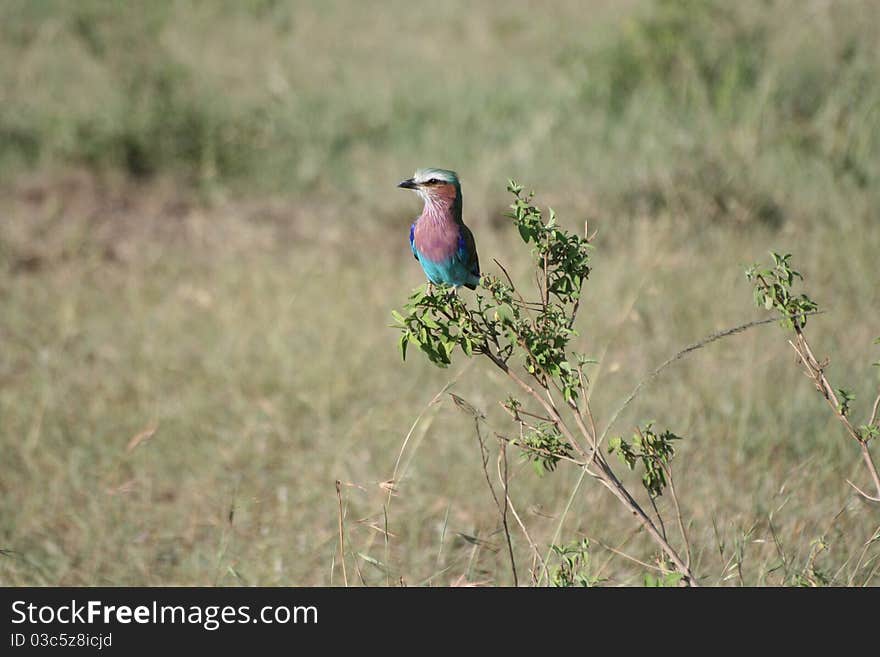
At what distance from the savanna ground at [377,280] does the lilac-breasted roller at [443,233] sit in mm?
588

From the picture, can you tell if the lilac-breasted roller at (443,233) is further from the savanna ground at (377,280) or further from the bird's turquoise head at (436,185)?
the savanna ground at (377,280)

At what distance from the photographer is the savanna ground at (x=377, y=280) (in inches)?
128

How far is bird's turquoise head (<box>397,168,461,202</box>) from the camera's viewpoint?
2191mm

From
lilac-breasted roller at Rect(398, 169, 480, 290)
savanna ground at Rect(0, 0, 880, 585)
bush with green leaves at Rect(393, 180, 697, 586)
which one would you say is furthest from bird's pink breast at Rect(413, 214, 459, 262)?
savanna ground at Rect(0, 0, 880, 585)

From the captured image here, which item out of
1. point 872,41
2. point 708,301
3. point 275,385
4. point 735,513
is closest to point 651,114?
point 872,41

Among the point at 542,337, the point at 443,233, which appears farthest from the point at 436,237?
the point at 542,337

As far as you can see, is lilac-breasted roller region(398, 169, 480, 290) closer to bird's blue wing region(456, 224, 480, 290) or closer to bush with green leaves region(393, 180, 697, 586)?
bird's blue wing region(456, 224, 480, 290)

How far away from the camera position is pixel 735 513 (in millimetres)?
3146

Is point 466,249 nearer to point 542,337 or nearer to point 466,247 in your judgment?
point 466,247

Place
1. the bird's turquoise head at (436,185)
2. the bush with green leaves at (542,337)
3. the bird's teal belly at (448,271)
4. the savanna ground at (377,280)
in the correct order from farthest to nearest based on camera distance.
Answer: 1. the savanna ground at (377,280)
2. the bird's teal belly at (448,271)
3. the bird's turquoise head at (436,185)
4. the bush with green leaves at (542,337)

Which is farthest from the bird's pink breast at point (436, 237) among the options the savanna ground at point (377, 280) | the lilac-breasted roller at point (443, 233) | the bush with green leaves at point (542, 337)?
the savanna ground at point (377, 280)

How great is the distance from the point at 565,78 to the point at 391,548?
5.74m

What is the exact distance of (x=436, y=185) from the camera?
87.4 inches
